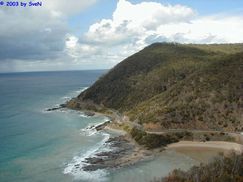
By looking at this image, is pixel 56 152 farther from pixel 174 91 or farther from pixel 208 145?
pixel 174 91

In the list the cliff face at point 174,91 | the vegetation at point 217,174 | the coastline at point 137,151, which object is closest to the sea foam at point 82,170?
the coastline at point 137,151

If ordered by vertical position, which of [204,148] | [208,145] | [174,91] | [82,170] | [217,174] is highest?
[174,91]

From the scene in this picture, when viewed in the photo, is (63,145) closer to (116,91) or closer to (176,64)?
(116,91)

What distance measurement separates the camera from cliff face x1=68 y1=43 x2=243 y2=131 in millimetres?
108438

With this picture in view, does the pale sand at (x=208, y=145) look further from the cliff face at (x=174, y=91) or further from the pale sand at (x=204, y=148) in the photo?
the cliff face at (x=174, y=91)

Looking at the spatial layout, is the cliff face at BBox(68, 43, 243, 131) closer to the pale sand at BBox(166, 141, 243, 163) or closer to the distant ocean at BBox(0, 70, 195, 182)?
the pale sand at BBox(166, 141, 243, 163)

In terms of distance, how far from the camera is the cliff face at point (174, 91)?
108m

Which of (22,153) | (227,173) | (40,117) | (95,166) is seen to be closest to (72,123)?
(40,117)

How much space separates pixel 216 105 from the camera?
11100cm

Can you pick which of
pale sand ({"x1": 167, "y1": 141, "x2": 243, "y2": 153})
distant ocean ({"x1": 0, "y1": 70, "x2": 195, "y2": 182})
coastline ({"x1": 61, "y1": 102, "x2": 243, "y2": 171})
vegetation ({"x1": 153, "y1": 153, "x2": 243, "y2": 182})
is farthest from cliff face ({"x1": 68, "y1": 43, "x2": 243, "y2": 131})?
vegetation ({"x1": 153, "y1": 153, "x2": 243, "y2": 182})

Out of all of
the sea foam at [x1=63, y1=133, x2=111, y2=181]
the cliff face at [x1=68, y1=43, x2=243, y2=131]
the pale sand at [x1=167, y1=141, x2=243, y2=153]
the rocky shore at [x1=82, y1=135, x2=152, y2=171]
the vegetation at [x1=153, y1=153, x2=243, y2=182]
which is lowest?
the sea foam at [x1=63, y1=133, x2=111, y2=181]

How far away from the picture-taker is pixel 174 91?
420 feet

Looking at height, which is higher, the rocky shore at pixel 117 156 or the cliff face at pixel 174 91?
the cliff face at pixel 174 91

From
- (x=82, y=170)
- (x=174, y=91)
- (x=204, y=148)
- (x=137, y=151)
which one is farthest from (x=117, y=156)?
(x=174, y=91)
